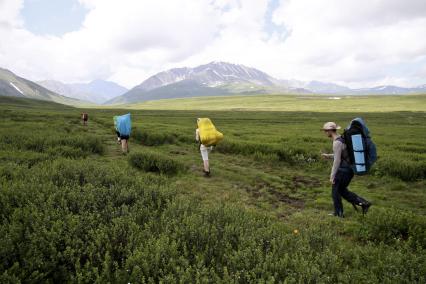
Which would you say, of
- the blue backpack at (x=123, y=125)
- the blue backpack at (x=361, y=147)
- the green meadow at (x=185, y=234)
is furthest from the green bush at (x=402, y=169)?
the blue backpack at (x=123, y=125)

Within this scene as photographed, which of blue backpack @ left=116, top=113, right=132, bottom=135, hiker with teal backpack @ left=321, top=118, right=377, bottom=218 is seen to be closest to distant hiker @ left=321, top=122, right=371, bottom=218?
hiker with teal backpack @ left=321, top=118, right=377, bottom=218

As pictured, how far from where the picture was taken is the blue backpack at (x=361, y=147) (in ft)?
28.0

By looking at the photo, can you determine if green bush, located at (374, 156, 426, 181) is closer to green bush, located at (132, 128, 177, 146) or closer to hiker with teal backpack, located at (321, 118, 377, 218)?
hiker with teal backpack, located at (321, 118, 377, 218)

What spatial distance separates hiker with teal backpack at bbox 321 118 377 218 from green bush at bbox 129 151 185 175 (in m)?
6.66

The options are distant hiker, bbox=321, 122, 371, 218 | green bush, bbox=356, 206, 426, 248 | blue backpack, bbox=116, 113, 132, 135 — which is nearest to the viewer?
green bush, bbox=356, 206, 426, 248

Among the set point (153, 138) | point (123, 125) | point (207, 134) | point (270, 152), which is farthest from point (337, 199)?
point (153, 138)

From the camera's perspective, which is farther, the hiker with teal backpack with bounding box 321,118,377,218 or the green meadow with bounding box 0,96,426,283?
the hiker with teal backpack with bounding box 321,118,377,218

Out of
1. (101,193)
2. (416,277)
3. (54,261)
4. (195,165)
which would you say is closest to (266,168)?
(195,165)

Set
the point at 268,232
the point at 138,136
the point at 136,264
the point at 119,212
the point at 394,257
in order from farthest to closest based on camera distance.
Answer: the point at 138,136 → the point at 119,212 → the point at 268,232 → the point at 394,257 → the point at 136,264

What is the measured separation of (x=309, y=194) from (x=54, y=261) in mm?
9920

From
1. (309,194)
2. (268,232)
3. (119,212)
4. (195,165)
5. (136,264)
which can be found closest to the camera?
(136,264)

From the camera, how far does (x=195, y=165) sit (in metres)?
16.4

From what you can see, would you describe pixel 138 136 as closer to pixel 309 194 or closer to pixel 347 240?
pixel 309 194

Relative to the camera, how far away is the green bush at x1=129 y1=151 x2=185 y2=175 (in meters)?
13.7
